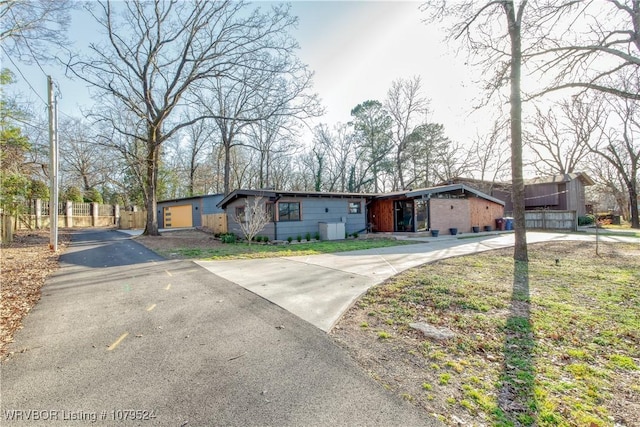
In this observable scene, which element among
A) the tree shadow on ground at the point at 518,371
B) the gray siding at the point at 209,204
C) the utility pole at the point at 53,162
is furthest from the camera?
the gray siding at the point at 209,204

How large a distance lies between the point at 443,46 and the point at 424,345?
8703 mm

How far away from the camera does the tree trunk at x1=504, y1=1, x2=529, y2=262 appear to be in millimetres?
7609

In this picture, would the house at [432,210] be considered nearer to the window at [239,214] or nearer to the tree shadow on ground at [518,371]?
the window at [239,214]

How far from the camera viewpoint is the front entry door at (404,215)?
55.9 feet

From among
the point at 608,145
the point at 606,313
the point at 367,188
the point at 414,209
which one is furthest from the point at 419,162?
the point at 606,313

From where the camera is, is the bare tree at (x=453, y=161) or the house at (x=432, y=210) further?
the bare tree at (x=453, y=161)

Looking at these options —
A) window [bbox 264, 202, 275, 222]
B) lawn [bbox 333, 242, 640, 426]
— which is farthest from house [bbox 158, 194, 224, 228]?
lawn [bbox 333, 242, 640, 426]

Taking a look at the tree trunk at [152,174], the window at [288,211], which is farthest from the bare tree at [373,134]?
the tree trunk at [152,174]

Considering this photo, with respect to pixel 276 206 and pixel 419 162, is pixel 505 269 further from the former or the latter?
pixel 419 162

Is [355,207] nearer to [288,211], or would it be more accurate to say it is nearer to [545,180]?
[288,211]

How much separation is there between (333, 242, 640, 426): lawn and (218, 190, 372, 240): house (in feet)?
29.3

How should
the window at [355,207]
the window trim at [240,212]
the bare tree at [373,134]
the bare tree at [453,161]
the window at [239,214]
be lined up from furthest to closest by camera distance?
the bare tree at [453,161] < the bare tree at [373,134] < the window at [355,207] < the window trim at [240,212] < the window at [239,214]

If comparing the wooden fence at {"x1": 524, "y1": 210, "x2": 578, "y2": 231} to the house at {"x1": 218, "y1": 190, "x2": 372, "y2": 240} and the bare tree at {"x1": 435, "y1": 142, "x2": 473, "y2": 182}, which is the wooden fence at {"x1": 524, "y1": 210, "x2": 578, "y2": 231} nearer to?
the bare tree at {"x1": 435, "y1": 142, "x2": 473, "y2": 182}

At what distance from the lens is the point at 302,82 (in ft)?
43.3
